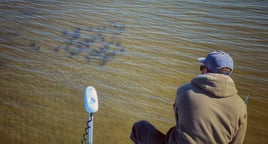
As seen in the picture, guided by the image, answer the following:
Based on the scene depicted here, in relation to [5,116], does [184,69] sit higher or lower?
higher

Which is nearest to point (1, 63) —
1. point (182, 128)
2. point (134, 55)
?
point (134, 55)

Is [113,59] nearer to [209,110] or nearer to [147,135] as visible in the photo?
[147,135]

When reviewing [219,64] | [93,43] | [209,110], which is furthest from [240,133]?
[93,43]

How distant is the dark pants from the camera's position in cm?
215

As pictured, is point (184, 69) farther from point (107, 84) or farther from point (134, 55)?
point (107, 84)

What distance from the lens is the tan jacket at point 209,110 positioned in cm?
176

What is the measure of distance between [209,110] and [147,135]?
24.8 inches

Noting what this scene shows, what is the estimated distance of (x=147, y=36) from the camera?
512 cm

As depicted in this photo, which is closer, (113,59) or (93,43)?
(113,59)

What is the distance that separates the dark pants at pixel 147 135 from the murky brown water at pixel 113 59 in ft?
2.66

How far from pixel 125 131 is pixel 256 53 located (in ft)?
9.66

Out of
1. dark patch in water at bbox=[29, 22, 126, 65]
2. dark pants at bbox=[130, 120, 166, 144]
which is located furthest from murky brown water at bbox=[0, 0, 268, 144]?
dark pants at bbox=[130, 120, 166, 144]

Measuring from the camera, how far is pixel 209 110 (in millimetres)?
1767

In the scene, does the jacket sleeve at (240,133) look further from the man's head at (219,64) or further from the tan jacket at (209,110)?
the man's head at (219,64)
